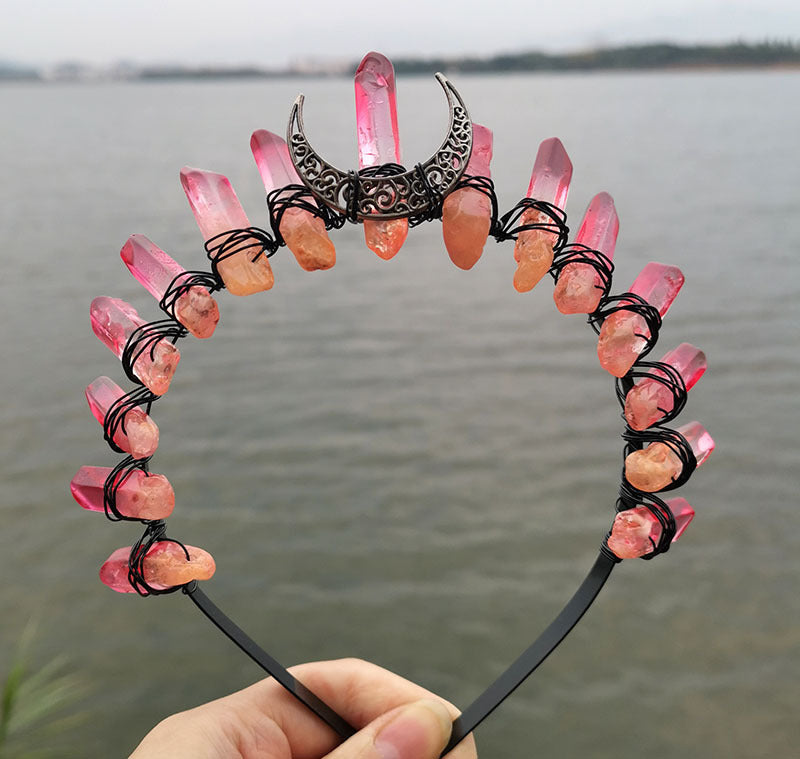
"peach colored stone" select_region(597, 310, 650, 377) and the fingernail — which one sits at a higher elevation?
"peach colored stone" select_region(597, 310, 650, 377)

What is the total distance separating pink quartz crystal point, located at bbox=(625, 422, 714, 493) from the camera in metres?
0.91

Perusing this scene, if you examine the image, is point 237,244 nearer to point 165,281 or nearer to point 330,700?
point 165,281

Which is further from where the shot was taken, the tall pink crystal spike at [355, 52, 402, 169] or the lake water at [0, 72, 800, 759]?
the lake water at [0, 72, 800, 759]

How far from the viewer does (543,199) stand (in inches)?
35.2

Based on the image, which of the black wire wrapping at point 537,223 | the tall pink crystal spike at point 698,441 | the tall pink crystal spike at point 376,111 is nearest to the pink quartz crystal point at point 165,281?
the tall pink crystal spike at point 376,111

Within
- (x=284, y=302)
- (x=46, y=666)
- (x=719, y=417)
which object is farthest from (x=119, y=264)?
(x=719, y=417)

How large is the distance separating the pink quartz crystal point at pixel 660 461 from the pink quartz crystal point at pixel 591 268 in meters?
0.18

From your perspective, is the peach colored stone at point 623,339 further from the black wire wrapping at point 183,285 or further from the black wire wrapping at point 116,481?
the black wire wrapping at point 116,481

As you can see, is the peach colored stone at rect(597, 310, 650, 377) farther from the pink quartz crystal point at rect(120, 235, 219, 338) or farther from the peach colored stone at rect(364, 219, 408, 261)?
the pink quartz crystal point at rect(120, 235, 219, 338)

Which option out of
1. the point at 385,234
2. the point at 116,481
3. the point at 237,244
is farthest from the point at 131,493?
the point at 385,234

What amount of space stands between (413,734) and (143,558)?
1.33 feet

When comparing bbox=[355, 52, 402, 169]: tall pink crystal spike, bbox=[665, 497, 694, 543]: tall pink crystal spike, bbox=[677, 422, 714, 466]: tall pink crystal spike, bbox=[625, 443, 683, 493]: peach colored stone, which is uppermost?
bbox=[355, 52, 402, 169]: tall pink crystal spike

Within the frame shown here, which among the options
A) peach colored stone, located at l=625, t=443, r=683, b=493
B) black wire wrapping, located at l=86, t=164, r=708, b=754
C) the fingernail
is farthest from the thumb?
peach colored stone, located at l=625, t=443, r=683, b=493

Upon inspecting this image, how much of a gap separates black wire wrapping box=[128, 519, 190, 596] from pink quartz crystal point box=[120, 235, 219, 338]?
0.80ft
